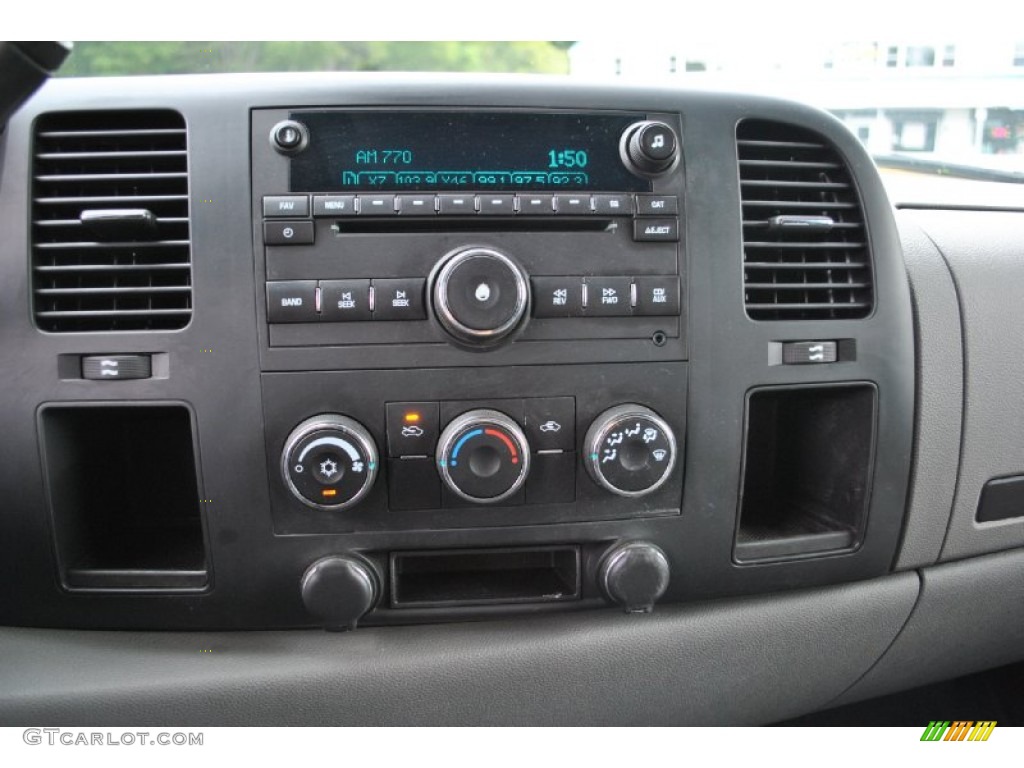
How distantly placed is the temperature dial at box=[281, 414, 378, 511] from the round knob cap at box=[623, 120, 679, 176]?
57 centimetres

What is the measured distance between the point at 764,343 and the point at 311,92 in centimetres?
79

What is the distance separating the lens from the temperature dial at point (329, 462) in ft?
3.44

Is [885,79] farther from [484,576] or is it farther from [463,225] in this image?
[484,576]

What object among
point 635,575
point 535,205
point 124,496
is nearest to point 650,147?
point 535,205

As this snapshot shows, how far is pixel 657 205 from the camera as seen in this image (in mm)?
1117

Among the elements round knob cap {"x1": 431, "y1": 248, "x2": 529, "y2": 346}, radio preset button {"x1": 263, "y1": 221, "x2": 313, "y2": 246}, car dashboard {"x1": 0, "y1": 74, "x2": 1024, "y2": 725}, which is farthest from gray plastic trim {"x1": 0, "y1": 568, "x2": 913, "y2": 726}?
radio preset button {"x1": 263, "y1": 221, "x2": 313, "y2": 246}

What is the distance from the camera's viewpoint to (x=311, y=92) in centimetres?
107

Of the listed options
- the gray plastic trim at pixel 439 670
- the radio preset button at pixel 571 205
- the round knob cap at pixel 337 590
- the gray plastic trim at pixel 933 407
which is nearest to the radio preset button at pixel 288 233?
the radio preset button at pixel 571 205

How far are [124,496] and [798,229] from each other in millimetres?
1222

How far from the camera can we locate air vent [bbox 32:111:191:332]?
1.07 meters

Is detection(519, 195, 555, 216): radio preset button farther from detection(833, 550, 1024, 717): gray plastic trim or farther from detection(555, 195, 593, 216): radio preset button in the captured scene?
detection(833, 550, 1024, 717): gray plastic trim

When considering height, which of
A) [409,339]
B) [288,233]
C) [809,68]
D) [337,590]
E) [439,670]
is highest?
[809,68]

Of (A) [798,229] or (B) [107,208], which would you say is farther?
(A) [798,229]

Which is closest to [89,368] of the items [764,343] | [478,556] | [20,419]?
[20,419]
